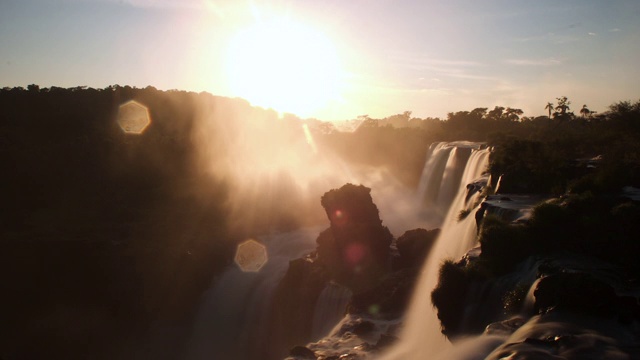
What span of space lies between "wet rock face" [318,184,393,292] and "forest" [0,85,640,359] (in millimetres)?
9305

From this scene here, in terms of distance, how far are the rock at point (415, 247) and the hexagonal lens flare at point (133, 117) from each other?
6285cm

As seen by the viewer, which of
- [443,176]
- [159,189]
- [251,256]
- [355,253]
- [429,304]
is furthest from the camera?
[159,189]

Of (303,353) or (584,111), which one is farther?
(584,111)

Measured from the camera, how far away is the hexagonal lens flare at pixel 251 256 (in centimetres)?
4375

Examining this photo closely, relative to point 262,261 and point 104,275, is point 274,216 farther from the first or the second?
point 104,275

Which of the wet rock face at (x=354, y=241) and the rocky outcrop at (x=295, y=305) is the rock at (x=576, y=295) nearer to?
the wet rock face at (x=354, y=241)

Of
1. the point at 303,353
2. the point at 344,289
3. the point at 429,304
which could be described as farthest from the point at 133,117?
the point at 429,304

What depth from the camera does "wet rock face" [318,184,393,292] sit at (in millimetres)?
32375

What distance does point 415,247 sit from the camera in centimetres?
3103

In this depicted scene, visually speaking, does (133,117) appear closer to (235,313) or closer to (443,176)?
(235,313)

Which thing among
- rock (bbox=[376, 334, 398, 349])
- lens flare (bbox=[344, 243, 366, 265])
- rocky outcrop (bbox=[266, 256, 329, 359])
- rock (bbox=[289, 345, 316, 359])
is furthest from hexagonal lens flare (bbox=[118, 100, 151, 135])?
rock (bbox=[376, 334, 398, 349])

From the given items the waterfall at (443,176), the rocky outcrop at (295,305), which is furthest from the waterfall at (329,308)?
the waterfall at (443,176)

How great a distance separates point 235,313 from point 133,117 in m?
65.6

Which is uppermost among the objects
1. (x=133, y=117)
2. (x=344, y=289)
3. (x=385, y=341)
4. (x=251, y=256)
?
(x=133, y=117)
